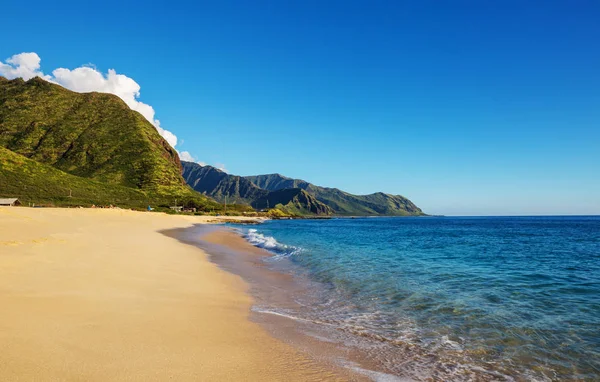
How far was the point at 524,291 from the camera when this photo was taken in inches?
569

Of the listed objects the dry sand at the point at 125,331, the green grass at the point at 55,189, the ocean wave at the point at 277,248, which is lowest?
the ocean wave at the point at 277,248

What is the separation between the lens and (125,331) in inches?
259

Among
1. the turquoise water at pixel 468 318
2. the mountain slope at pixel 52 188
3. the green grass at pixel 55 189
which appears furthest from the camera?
the mountain slope at pixel 52 188

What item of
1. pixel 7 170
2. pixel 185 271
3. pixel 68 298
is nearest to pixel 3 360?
pixel 68 298

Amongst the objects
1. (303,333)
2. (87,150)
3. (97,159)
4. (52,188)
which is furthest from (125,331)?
(87,150)

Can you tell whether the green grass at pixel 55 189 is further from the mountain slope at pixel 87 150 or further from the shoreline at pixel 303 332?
the shoreline at pixel 303 332

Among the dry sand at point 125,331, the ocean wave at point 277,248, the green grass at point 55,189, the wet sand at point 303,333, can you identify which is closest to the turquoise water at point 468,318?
the wet sand at point 303,333

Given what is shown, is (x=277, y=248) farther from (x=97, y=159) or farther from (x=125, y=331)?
(x=97, y=159)

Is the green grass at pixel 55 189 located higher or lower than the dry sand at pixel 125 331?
higher

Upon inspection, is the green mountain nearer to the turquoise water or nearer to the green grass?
the green grass

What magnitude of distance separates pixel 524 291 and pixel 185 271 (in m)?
16.3

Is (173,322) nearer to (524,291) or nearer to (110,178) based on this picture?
(524,291)

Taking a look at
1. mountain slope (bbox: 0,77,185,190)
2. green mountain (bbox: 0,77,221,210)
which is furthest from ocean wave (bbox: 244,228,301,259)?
mountain slope (bbox: 0,77,185,190)

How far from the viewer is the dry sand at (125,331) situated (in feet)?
16.0
